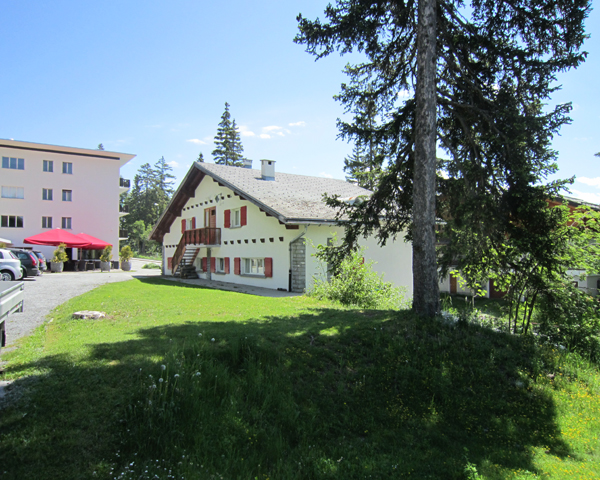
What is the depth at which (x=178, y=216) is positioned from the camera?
31.0 meters

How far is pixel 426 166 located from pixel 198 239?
19.1 metres

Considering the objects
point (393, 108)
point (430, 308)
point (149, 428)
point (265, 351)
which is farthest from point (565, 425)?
point (393, 108)

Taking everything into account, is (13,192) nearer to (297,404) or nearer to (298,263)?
(298,263)

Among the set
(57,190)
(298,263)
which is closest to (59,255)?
(57,190)

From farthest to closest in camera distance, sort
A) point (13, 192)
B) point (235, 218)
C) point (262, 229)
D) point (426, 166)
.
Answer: point (13, 192) < point (235, 218) < point (262, 229) < point (426, 166)

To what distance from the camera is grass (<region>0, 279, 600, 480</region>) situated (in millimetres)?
4027

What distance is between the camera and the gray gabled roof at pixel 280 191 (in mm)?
17552

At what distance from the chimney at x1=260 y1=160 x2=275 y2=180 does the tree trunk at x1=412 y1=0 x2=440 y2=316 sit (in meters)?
16.2

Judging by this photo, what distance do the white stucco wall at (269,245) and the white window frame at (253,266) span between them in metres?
0.27

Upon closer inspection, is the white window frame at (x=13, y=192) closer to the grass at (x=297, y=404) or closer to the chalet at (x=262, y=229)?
the chalet at (x=262, y=229)

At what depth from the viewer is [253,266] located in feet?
70.4

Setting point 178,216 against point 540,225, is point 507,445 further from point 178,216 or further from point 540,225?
point 178,216

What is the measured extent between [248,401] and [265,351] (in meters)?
1.17

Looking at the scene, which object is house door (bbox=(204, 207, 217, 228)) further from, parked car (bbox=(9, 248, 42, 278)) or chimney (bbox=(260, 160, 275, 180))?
parked car (bbox=(9, 248, 42, 278))
